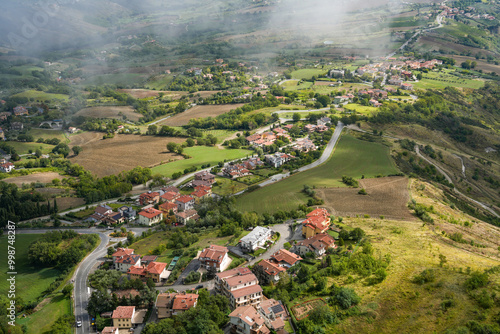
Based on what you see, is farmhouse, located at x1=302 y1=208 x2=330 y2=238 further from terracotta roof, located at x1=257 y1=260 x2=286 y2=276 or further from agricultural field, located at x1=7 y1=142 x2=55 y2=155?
agricultural field, located at x1=7 y1=142 x2=55 y2=155

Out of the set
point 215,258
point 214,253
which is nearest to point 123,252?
point 214,253

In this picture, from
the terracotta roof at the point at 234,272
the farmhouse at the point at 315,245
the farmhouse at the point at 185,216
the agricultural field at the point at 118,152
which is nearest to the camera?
the terracotta roof at the point at 234,272

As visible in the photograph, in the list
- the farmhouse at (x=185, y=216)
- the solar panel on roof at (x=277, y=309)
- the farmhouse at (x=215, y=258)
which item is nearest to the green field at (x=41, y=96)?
the farmhouse at (x=185, y=216)

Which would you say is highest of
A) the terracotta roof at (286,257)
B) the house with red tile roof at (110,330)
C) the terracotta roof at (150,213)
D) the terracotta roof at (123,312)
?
the terracotta roof at (123,312)

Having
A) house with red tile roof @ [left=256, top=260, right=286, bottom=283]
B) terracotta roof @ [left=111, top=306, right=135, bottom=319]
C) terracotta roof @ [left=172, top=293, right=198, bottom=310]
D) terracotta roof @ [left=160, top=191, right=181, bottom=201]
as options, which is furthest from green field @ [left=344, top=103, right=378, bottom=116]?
terracotta roof @ [left=111, top=306, right=135, bottom=319]

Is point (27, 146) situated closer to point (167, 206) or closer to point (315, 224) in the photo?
point (167, 206)

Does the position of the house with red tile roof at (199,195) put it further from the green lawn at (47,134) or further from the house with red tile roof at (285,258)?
the green lawn at (47,134)
